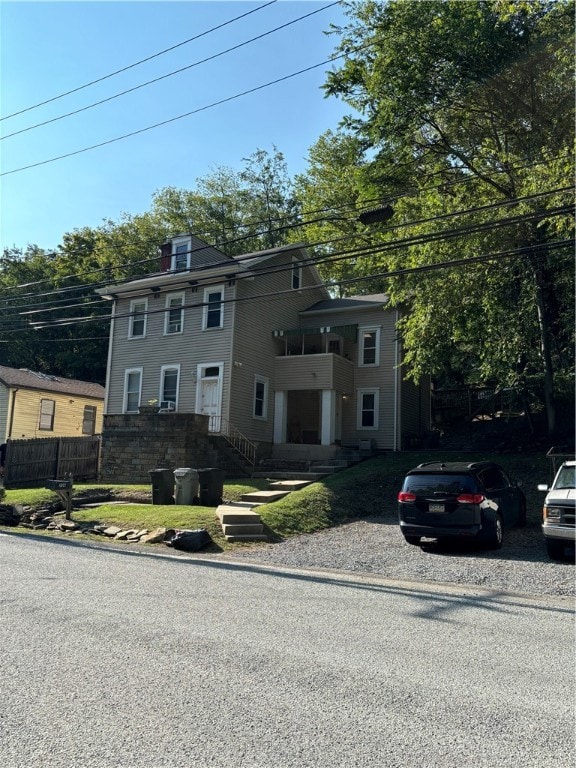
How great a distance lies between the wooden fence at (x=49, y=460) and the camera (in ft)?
67.6

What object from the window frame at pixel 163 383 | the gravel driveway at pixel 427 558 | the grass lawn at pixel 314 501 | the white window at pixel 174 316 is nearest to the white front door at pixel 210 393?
the window frame at pixel 163 383

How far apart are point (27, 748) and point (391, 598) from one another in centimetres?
563

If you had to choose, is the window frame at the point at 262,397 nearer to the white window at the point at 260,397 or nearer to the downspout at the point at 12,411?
the white window at the point at 260,397

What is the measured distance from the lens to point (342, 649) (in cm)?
545

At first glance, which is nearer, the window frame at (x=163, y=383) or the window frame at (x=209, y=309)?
the window frame at (x=209, y=309)

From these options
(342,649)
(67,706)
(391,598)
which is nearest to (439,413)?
(391,598)

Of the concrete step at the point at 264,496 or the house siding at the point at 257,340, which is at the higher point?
the house siding at the point at 257,340

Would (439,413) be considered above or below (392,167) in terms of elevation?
below

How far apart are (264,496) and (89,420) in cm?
2133

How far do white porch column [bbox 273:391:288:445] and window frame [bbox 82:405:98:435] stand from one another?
46.7ft

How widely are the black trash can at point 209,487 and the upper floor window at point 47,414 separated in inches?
745

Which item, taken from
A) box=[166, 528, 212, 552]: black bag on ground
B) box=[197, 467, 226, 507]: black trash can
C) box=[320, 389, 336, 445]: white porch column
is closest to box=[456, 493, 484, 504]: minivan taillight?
box=[166, 528, 212, 552]: black bag on ground

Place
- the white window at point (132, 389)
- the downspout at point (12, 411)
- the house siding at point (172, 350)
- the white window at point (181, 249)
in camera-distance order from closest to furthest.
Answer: the house siding at point (172, 350) < the white window at point (132, 389) < the white window at point (181, 249) < the downspout at point (12, 411)

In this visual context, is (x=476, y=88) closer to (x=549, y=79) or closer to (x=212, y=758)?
(x=549, y=79)
